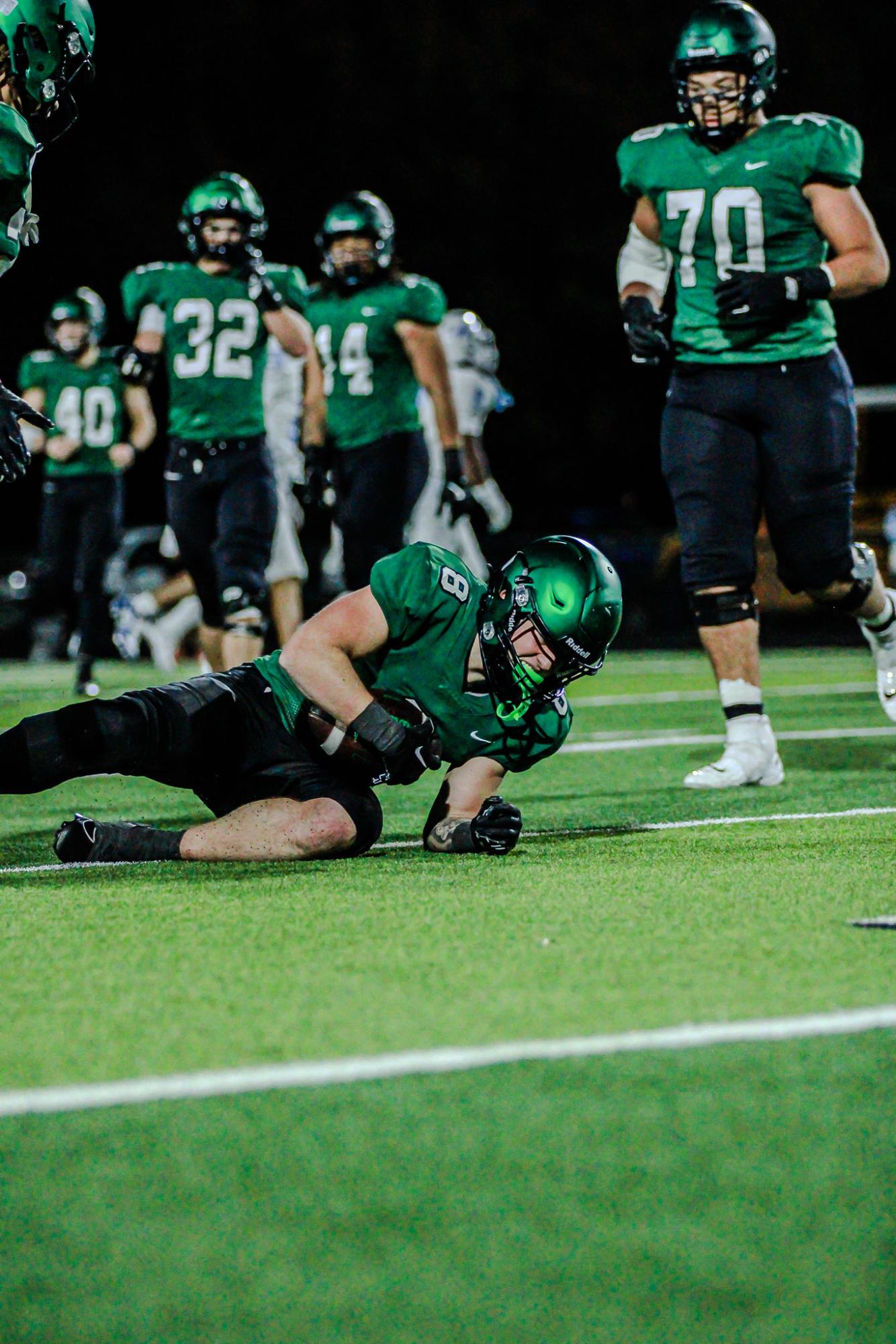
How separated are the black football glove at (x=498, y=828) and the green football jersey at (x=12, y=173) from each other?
1632 millimetres

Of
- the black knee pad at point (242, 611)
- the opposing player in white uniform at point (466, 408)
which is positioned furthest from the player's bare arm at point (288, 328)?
the opposing player in white uniform at point (466, 408)

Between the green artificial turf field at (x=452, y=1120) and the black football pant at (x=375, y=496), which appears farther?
the black football pant at (x=375, y=496)

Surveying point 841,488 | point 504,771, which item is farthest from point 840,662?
point 504,771

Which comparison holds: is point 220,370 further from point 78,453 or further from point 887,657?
point 78,453

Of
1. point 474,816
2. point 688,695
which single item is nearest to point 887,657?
point 474,816

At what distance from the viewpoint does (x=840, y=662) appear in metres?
12.9

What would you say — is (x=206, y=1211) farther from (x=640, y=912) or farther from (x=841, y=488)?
(x=841, y=488)

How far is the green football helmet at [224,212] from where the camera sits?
6.80 metres

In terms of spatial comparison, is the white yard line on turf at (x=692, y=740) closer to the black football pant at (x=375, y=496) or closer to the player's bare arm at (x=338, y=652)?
the black football pant at (x=375, y=496)

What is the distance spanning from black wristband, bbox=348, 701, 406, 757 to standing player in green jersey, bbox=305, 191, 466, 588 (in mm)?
3469

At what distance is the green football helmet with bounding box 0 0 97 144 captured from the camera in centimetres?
397

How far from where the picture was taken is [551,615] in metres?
3.76

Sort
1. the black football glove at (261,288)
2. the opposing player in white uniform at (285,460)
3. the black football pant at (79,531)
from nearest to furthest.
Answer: the black football glove at (261,288)
the opposing player in white uniform at (285,460)
the black football pant at (79,531)

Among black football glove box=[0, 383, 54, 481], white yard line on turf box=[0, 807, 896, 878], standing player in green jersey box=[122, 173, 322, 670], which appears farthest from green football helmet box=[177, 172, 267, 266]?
white yard line on turf box=[0, 807, 896, 878]
